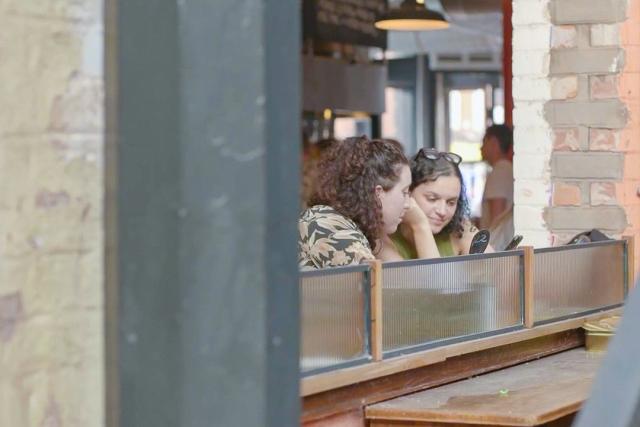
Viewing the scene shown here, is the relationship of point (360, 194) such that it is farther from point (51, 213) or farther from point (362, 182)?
point (51, 213)

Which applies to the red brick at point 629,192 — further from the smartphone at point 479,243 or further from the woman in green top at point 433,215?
the smartphone at point 479,243

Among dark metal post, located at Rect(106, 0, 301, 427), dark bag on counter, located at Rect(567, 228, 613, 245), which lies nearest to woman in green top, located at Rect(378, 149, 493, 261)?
dark bag on counter, located at Rect(567, 228, 613, 245)

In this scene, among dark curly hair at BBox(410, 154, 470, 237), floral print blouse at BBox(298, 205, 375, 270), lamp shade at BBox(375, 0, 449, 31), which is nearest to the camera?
floral print blouse at BBox(298, 205, 375, 270)

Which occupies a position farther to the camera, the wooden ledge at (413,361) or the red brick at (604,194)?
the red brick at (604,194)

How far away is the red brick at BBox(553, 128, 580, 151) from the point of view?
14.5ft

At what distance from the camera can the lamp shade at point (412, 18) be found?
7766 millimetres

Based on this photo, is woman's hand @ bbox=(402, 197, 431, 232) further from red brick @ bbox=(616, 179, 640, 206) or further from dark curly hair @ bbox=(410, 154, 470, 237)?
red brick @ bbox=(616, 179, 640, 206)

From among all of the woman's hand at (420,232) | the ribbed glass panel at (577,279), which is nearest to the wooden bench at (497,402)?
the ribbed glass panel at (577,279)

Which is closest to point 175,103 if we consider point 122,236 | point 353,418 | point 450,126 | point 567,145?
point 122,236

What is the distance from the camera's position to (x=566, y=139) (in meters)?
4.43

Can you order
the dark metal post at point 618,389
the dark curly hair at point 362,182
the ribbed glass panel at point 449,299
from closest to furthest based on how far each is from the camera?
1. the dark metal post at point 618,389
2. the ribbed glass panel at point 449,299
3. the dark curly hair at point 362,182

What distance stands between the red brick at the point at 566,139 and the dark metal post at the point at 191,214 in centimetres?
264

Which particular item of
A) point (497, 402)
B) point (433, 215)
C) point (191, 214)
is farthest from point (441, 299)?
point (191, 214)

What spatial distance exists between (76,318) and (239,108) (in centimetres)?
42
